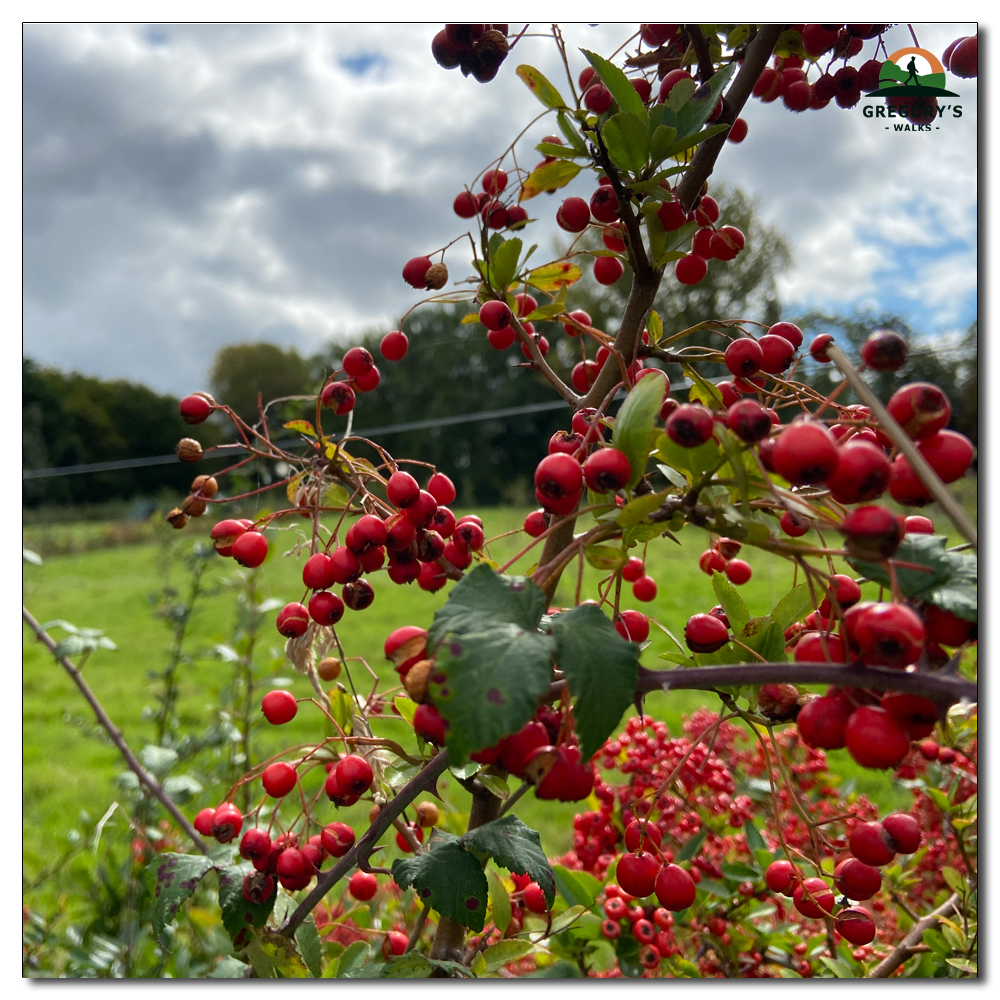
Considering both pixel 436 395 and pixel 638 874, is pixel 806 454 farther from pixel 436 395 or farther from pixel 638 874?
pixel 436 395

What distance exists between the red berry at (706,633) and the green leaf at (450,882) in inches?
9.3

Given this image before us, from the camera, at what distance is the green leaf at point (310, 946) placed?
2.16ft

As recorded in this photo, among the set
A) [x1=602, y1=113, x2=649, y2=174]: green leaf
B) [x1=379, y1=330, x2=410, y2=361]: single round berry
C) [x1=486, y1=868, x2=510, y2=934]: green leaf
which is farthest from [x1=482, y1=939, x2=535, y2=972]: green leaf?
[x1=602, y1=113, x2=649, y2=174]: green leaf

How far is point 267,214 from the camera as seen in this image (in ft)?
5.08

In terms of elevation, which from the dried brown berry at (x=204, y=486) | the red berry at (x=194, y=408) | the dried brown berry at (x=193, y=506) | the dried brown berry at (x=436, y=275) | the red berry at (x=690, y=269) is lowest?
the dried brown berry at (x=193, y=506)

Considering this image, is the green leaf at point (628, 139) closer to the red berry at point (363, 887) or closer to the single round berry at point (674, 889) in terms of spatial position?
the single round berry at point (674, 889)

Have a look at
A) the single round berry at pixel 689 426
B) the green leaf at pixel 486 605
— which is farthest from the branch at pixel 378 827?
the single round berry at pixel 689 426

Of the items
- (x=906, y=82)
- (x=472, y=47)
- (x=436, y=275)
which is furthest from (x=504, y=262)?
(x=906, y=82)

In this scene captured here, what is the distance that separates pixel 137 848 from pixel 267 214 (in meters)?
1.37

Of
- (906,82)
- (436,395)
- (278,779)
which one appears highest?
(436,395)

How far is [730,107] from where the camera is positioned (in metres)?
0.63

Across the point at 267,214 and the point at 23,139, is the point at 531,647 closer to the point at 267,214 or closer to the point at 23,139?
the point at 23,139

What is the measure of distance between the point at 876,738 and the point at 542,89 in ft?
1.73

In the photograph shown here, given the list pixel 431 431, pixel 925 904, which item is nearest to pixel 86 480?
pixel 431 431
